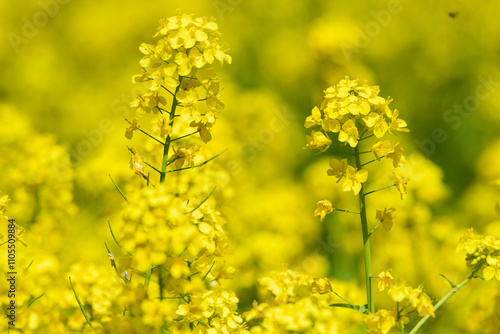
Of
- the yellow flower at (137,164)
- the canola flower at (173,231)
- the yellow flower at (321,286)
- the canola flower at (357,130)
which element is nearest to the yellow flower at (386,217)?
the canola flower at (357,130)

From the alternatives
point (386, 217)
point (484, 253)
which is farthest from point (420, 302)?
point (484, 253)

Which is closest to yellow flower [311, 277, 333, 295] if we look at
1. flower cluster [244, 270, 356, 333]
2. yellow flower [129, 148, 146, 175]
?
flower cluster [244, 270, 356, 333]

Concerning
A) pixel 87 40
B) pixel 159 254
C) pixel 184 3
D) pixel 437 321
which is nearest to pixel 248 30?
pixel 184 3

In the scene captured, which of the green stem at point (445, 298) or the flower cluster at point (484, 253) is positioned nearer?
the green stem at point (445, 298)

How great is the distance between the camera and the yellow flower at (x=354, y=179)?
74.7 inches

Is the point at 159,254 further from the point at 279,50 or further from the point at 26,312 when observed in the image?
the point at 279,50

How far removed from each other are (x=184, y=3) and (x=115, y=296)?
6693 mm

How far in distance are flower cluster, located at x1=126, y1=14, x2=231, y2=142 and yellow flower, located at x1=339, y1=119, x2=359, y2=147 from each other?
14.7 inches

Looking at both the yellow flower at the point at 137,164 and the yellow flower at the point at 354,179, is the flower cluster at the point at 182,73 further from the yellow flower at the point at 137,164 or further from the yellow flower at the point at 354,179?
the yellow flower at the point at 354,179

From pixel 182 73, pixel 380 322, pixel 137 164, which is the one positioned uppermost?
pixel 182 73

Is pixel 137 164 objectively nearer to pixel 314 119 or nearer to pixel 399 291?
pixel 314 119

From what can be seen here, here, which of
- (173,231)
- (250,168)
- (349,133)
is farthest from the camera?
(250,168)

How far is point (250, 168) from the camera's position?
5.75 m

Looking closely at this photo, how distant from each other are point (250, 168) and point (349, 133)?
3.83 m
